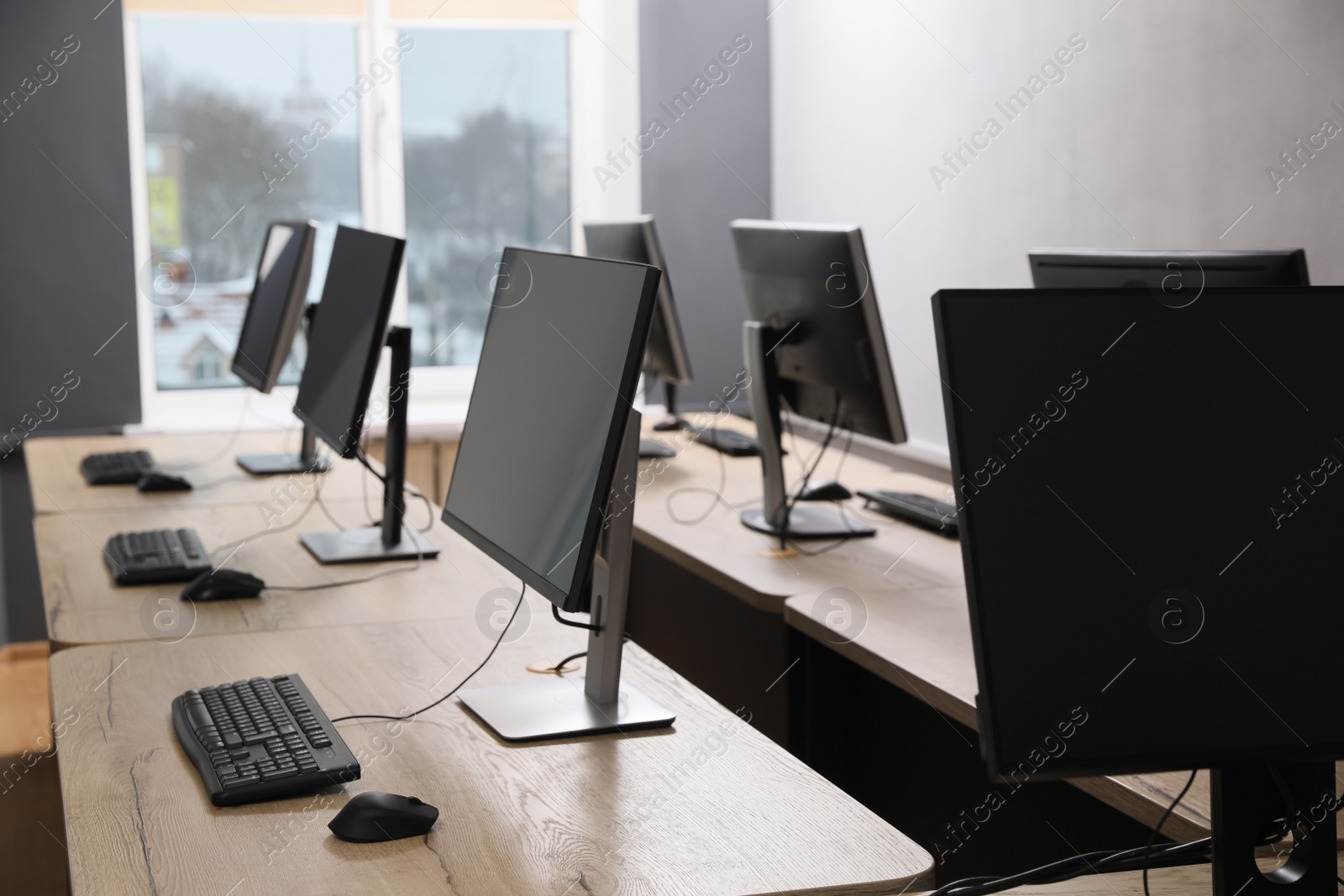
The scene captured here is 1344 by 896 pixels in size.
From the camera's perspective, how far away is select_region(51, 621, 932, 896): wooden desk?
1095mm

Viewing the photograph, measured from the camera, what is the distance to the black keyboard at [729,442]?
10.8ft

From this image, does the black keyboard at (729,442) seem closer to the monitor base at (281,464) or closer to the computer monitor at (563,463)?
the monitor base at (281,464)

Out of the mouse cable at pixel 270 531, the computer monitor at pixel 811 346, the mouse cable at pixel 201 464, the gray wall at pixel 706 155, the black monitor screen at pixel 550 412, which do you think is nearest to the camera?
the black monitor screen at pixel 550 412

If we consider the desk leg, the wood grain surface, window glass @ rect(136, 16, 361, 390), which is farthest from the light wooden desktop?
window glass @ rect(136, 16, 361, 390)

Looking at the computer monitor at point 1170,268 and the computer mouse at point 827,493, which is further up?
the computer monitor at point 1170,268

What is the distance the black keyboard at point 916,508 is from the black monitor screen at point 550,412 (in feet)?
3.71

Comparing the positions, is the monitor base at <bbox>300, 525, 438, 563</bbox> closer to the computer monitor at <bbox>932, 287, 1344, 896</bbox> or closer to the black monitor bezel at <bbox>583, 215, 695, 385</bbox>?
the black monitor bezel at <bbox>583, 215, 695, 385</bbox>

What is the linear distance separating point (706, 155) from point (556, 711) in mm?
3422

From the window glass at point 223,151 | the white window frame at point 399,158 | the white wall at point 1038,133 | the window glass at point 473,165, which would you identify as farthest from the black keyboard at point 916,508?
the window glass at point 223,151

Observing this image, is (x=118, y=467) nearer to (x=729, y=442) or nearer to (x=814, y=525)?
(x=729, y=442)

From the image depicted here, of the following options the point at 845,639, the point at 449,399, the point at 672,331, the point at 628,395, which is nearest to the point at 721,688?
the point at 845,639

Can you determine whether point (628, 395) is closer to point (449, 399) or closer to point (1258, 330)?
point (1258, 330)

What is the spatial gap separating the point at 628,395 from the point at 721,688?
1389 mm

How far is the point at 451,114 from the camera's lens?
4527 mm
